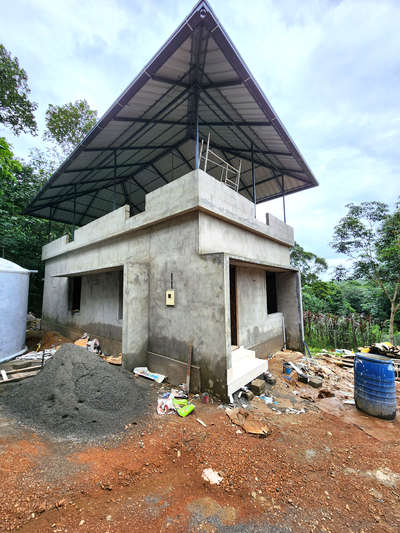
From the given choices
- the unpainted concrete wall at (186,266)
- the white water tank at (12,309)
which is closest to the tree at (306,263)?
the unpainted concrete wall at (186,266)

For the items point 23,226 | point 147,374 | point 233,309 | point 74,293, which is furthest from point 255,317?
point 23,226

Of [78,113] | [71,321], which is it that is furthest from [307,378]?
[78,113]

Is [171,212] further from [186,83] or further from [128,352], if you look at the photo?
[128,352]

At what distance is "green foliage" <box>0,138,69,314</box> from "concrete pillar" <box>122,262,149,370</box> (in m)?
10.5

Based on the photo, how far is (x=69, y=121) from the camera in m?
16.5

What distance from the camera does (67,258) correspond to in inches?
405

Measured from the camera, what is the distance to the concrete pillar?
5277 millimetres

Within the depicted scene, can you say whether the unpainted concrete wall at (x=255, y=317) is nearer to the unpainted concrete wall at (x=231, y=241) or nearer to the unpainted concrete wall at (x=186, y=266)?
the unpainted concrete wall at (x=186, y=266)

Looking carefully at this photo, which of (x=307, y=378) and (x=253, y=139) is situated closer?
(x=307, y=378)

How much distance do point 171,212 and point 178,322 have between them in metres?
2.66

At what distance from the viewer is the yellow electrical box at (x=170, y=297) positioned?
5.04 m

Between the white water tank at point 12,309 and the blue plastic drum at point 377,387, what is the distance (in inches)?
404

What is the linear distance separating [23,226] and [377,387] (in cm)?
1777

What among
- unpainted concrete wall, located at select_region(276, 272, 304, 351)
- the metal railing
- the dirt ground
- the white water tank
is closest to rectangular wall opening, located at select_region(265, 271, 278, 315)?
unpainted concrete wall, located at select_region(276, 272, 304, 351)
